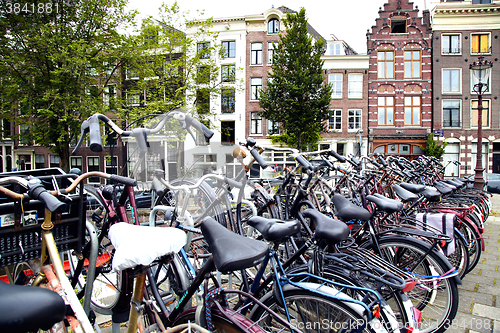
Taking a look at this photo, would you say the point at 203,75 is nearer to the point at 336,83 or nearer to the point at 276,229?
the point at 336,83

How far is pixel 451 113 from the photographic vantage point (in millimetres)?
21391

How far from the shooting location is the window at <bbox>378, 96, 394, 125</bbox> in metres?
21.7

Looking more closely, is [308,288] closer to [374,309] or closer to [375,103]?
[374,309]

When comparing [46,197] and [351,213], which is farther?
[351,213]

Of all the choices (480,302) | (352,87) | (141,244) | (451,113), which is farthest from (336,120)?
(141,244)

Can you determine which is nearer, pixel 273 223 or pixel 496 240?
pixel 273 223

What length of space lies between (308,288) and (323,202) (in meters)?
2.02

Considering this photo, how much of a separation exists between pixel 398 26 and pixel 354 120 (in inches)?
307

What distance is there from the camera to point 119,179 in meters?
1.62

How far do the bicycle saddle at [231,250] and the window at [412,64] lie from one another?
24357mm

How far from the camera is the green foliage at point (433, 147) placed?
19.9 m

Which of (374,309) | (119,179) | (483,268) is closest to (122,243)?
(119,179)

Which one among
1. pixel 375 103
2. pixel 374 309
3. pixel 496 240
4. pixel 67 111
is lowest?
pixel 496 240

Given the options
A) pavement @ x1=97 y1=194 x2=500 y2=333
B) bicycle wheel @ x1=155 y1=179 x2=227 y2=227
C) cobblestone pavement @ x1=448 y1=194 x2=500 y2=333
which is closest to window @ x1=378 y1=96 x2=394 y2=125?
cobblestone pavement @ x1=448 y1=194 x2=500 y2=333
